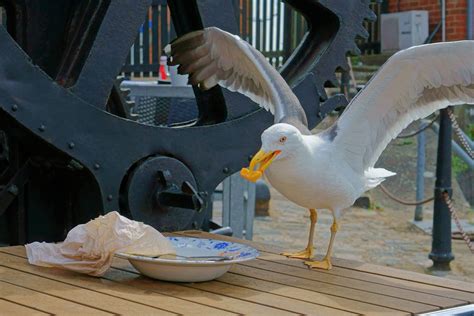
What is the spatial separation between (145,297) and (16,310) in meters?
0.37

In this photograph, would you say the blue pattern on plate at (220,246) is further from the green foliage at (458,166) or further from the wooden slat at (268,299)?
the green foliage at (458,166)

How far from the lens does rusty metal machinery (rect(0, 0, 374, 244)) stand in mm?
3830

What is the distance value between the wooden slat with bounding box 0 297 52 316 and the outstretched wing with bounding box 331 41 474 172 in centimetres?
127

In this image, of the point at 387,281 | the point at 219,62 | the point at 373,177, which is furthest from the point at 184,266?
the point at 219,62

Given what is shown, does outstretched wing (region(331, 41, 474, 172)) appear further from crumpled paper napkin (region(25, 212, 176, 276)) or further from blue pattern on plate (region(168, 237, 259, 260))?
crumpled paper napkin (region(25, 212, 176, 276))

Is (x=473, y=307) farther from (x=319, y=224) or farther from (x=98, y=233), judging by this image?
(x=319, y=224)

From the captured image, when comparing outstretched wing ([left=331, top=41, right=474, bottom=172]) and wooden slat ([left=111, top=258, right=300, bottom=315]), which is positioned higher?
outstretched wing ([left=331, top=41, right=474, bottom=172])

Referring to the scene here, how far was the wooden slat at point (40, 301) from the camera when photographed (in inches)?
101

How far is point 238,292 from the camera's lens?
286 cm

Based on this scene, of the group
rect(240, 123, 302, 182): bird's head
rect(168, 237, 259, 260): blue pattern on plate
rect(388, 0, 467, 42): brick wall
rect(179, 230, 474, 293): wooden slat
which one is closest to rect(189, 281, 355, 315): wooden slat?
rect(168, 237, 259, 260): blue pattern on plate

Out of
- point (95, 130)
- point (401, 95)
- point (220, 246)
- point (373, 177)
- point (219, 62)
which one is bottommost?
point (220, 246)

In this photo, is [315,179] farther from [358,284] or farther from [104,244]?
[104,244]

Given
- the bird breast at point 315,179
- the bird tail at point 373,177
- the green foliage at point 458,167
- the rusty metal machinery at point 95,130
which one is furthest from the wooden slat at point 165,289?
the green foliage at point 458,167

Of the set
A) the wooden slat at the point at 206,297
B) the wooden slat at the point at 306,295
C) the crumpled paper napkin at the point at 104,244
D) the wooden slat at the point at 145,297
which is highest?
the crumpled paper napkin at the point at 104,244
